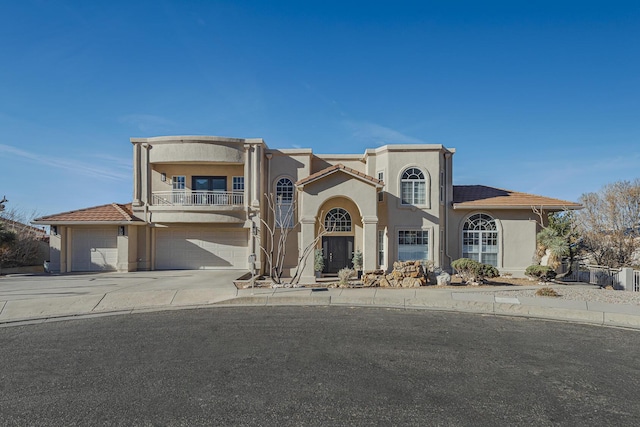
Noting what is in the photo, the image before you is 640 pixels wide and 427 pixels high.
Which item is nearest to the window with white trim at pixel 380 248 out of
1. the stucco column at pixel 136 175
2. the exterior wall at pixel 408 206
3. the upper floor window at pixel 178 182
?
the exterior wall at pixel 408 206

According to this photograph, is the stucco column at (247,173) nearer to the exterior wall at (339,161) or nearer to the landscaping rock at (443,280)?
the exterior wall at (339,161)

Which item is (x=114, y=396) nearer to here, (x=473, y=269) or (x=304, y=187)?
(x=304, y=187)

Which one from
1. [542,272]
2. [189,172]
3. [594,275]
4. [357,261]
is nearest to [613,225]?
[594,275]

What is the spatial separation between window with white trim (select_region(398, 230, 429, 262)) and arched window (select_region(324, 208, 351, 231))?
2782mm

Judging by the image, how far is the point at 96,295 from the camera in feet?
37.8

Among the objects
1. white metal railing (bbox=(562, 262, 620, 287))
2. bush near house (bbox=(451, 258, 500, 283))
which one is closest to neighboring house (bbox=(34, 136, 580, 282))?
white metal railing (bbox=(562, 262, 620, 287))

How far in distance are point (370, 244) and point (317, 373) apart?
36.7 ft

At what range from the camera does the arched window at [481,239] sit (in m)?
18.8

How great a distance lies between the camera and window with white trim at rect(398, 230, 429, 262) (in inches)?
711

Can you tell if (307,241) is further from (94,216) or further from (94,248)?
(94,248)

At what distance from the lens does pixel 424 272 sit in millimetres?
15406

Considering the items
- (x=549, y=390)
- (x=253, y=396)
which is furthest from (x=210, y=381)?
(x=549, y=390)

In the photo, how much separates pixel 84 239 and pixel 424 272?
1767 cm

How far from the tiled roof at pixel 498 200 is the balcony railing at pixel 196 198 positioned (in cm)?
1178
